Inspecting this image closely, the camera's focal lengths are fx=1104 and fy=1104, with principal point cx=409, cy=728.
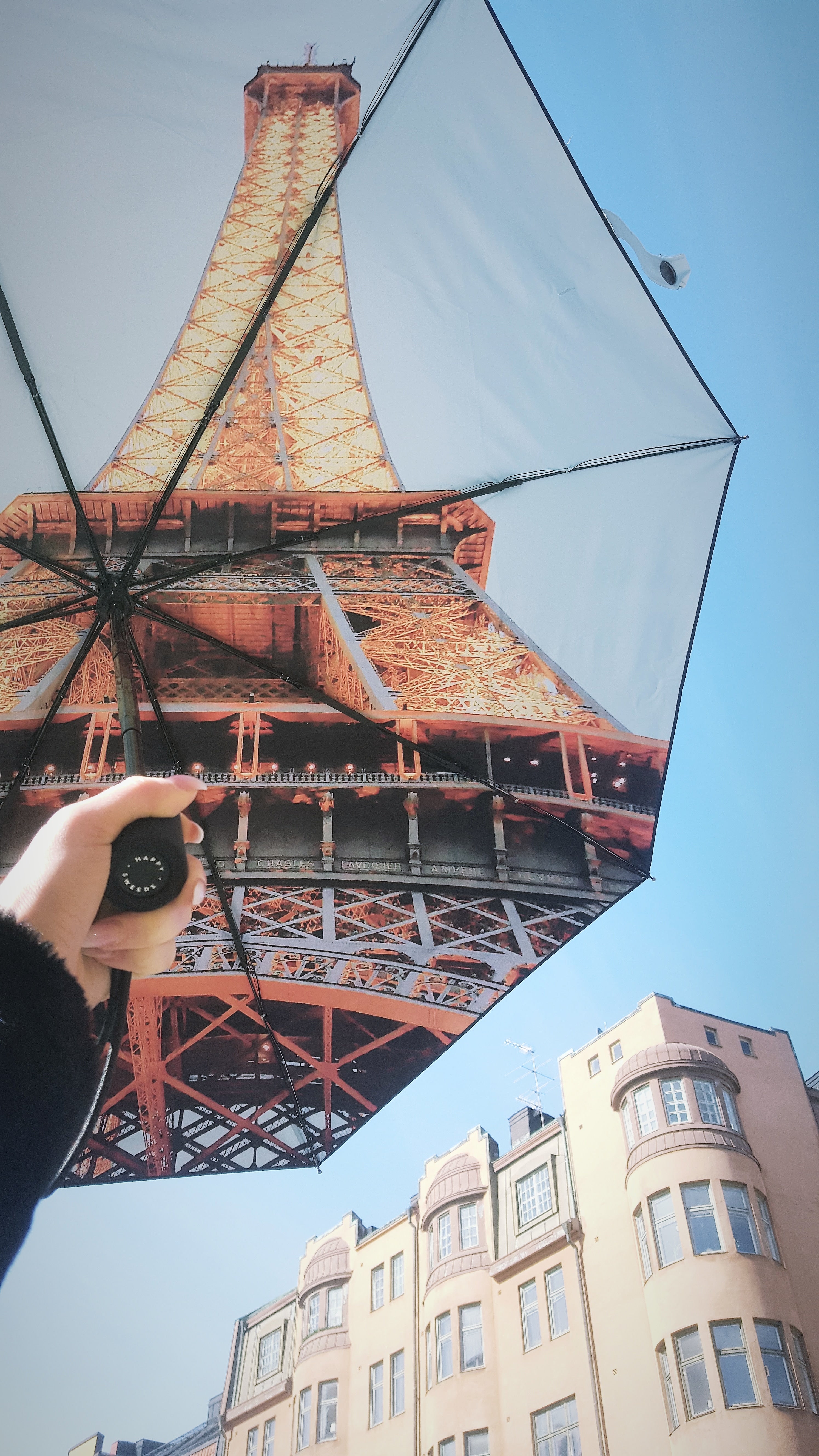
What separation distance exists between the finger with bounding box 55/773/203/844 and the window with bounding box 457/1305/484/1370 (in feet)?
67.9

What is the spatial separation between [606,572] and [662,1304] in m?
15.2

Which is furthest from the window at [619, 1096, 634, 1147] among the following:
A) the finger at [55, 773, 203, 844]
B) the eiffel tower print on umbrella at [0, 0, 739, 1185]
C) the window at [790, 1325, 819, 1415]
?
the finger at [55, 773, 203, 844]

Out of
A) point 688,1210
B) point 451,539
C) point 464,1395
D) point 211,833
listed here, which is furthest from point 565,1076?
point 451,539

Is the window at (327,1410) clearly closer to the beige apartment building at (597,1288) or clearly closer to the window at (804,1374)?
the beige apartment building at (597,1288)

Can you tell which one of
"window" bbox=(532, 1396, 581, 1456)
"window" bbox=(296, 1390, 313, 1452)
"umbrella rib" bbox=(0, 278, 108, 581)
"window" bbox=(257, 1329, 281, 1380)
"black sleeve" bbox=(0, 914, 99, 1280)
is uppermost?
"window" bbox=(257, 1329, 281, 1380)

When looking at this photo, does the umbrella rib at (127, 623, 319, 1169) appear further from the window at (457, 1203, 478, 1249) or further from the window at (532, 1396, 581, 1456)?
the window at (457, 1203, 478, 1249)

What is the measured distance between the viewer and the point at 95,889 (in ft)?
5.08

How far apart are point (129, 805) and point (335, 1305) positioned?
A: 25045 mm

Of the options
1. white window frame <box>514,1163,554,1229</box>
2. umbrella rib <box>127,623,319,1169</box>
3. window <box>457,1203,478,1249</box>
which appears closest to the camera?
umbrella rib <box>127,623,319,1169</box>

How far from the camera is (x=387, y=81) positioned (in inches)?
206

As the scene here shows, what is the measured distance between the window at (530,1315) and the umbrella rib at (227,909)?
44.9ft

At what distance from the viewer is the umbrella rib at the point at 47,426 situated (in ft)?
16.7

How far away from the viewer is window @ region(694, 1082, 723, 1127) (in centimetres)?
1975

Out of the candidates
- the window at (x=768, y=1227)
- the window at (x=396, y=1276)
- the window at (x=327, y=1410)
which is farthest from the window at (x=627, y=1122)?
the window at (x=327, y=1410)
